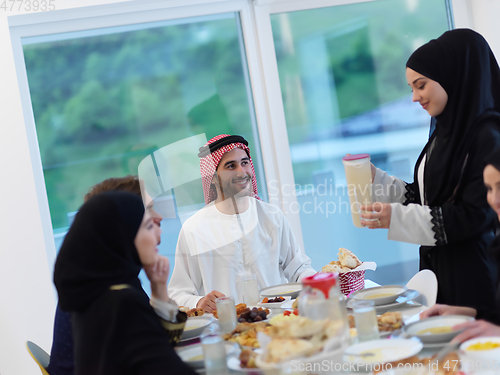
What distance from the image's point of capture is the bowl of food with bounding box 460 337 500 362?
2.98ft

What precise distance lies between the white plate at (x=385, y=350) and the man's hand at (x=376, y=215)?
483 mm

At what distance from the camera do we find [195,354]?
129 centimetres

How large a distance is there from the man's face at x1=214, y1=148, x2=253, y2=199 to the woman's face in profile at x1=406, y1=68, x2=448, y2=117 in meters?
0.99

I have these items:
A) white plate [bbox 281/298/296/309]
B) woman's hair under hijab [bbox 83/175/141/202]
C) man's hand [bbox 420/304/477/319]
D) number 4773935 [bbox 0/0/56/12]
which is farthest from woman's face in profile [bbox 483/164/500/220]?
number 4773935 [bbox 0/0/56/12]

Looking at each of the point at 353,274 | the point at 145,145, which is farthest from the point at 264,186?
the point at 353,274

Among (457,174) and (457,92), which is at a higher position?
(457,92)

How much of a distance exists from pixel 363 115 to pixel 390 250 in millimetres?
998

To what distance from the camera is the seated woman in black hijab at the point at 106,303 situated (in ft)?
3.55

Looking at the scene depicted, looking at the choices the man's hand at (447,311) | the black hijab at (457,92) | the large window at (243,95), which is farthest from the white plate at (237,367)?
A: the large window at (243,95)

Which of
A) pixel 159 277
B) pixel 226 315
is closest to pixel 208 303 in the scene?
pixel 226 315

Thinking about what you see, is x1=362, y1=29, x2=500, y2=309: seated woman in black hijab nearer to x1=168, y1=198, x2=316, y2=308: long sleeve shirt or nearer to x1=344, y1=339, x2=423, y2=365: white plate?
x1=344, y1=339, x2=423, y2=365: white plate

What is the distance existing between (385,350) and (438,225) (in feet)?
2.20

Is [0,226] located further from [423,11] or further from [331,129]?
[423,11]

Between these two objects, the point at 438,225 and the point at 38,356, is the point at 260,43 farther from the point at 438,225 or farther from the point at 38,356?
the point at 38,356
